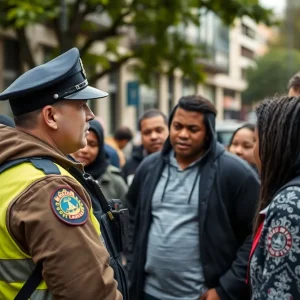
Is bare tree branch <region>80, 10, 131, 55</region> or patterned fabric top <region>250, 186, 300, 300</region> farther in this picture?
bare tree branch <region>80, 10, 131, 55</region>

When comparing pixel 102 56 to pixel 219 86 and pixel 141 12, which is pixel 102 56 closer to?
pixel 141 12

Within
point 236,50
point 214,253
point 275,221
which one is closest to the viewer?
point 275,221

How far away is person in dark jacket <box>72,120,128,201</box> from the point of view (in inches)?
189

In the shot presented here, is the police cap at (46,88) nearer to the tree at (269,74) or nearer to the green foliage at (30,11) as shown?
the green foliage at (30,11)

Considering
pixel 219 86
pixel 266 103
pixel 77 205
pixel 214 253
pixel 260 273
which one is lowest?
pixel 219 86

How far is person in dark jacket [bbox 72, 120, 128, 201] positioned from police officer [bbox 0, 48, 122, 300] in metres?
2.49

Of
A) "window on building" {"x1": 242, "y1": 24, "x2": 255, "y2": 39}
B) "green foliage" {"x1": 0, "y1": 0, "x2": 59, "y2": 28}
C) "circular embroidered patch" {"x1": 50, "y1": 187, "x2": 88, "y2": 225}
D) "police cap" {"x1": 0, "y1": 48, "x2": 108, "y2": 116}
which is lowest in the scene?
"window on building" {"x1": 242, "y1": 24, "x2": 255, "y2": 39}

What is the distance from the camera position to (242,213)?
3.71 m

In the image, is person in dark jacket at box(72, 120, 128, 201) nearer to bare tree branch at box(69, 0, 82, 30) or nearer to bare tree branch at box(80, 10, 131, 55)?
bare tree branch at box(69, 0, 82, 30)

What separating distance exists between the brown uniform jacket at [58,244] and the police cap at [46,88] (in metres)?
0.31

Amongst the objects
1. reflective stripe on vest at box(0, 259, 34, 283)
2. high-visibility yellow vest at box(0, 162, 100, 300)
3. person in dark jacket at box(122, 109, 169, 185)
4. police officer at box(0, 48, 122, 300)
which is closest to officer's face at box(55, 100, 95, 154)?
police officer at box(0, 48, 122, 300)

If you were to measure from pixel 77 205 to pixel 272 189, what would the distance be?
866mm

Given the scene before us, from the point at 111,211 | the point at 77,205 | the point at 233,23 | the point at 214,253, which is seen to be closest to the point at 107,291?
the point at 77,205

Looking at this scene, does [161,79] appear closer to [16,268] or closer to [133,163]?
[133,163]
